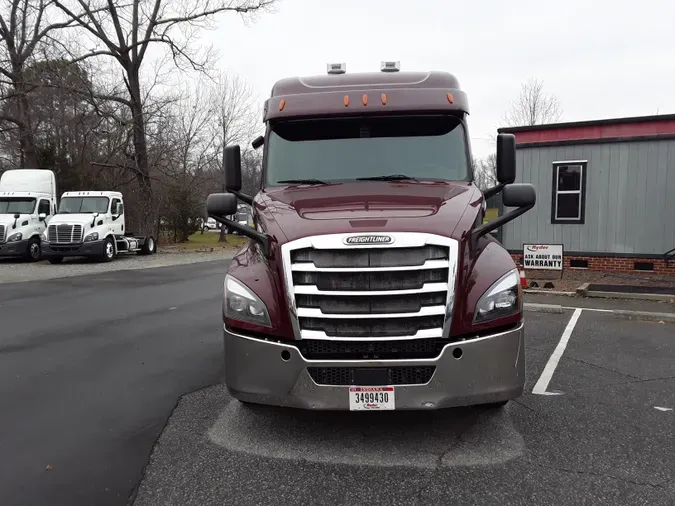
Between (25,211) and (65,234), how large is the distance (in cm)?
267

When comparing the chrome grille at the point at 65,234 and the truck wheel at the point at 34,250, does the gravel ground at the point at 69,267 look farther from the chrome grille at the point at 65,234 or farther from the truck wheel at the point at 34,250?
the chrome grille at the point at 65,234

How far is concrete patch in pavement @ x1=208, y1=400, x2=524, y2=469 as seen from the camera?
3338 millimetres

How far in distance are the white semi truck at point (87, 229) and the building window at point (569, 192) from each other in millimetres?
15721

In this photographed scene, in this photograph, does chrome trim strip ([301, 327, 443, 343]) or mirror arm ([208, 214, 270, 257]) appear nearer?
chrome trim strip ([301, 327, 443, 343])

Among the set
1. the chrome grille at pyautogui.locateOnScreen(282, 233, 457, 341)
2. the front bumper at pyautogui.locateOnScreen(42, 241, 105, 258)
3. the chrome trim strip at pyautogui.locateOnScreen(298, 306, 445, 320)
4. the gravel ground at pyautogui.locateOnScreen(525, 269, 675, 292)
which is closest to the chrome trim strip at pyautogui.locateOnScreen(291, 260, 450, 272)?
the chrome grille at pyautogui.locateOnScreen(282, 233, 457, 341)

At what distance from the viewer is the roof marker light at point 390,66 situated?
5.39 metres

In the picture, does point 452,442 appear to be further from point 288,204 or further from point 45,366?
point 45,366

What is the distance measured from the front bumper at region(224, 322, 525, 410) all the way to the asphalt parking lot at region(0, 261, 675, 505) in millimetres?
425

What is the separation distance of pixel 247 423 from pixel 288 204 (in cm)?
172

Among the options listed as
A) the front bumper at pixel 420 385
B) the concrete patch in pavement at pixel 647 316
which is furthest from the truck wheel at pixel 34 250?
the concrete patch in pavement at pixel 647 316

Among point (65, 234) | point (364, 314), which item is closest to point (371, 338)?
point (364, 314)

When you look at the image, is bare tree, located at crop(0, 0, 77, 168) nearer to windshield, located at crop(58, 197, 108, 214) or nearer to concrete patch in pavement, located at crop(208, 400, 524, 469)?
windshield, located at crop(58, 197, 108, 214)

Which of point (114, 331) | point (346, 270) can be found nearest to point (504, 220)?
point (346, 270)

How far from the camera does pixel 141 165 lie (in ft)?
90.4
